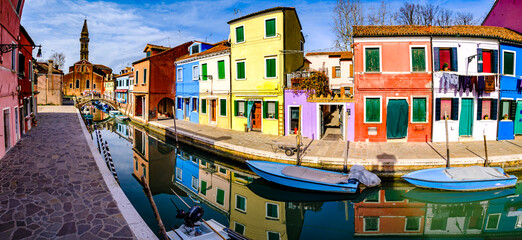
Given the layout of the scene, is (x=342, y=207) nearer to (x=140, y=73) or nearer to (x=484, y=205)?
(x=484, y=205)

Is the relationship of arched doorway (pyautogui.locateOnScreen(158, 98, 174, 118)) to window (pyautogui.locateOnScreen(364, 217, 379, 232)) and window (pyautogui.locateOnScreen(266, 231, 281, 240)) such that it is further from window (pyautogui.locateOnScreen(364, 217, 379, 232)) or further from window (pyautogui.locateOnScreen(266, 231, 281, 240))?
window (pyautogui.locateOnScreen(364, 217, 379, 232))

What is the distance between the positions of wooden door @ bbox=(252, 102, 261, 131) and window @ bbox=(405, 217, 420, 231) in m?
11.6

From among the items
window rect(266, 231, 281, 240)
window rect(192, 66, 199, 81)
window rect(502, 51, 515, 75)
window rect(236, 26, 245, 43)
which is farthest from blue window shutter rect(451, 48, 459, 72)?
window rect(192, 66, 199, 81)

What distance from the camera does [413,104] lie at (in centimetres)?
1412

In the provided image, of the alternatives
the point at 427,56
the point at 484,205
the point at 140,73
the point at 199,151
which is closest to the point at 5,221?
the point at 199,151

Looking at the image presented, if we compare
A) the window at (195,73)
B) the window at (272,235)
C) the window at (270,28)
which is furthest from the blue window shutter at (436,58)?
the window at (195,73)

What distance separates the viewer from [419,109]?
46.3 feet

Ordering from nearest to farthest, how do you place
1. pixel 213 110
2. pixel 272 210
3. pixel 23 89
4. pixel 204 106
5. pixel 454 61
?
pixel 272 210 → pixel 454 61 → pixel 23 89 → pixel 213 110 → pixel 204 106

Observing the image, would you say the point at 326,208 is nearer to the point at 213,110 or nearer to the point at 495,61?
the point at 495,61

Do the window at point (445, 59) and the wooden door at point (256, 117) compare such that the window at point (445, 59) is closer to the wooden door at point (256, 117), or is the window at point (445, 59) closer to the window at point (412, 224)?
the window at point (412, 224)

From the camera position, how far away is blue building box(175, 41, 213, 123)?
2343 centimetres

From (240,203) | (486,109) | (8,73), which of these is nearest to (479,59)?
(486,109)

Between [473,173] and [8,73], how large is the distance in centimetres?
1956

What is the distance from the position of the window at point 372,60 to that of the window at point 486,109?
19.2 feet
